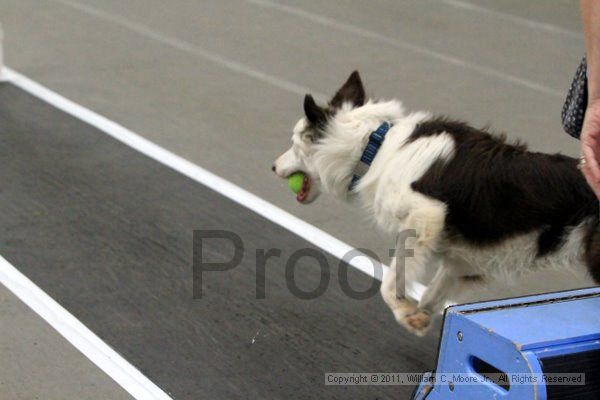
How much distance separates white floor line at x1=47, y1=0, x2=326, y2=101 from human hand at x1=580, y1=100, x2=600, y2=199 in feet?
20.4

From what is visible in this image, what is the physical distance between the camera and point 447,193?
198 inches

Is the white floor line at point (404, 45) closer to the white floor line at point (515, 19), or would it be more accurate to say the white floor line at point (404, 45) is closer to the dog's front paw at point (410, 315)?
the white floor line at point (515, 19)

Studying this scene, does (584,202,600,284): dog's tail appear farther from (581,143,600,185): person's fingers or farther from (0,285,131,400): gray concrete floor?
(0,285,131,400): gray concrete floor

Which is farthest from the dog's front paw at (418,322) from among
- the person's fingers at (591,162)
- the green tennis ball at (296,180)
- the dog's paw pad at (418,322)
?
the person's fingers at (591,162)

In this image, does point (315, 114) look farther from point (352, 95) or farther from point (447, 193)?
point (447, 193)

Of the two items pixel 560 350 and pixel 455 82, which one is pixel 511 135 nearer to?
pixel 455 82

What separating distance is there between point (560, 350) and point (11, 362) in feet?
9.97

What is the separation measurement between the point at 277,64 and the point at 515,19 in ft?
14.0

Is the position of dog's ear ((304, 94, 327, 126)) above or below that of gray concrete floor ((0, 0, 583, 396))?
above

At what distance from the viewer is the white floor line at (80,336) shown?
4.94 m

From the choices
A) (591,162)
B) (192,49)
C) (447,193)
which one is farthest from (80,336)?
(192,49)

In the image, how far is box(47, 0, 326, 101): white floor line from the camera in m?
10.4

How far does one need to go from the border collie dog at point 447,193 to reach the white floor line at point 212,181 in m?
0.57

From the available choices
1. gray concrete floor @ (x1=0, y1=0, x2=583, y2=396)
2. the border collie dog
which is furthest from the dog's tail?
gray concrete floor @ (x1=0, y1=0, x2=583, y2=396)
